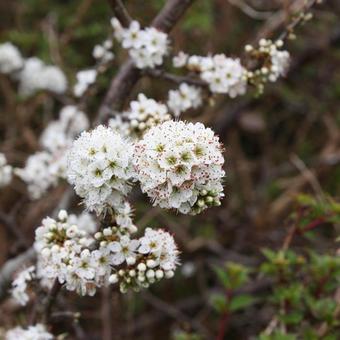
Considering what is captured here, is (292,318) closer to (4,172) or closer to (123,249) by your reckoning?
(123,249)

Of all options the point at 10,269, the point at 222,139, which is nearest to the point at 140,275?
the point at 10,269

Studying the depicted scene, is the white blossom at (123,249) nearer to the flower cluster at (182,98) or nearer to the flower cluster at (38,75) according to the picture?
the flower cluster at (182,98)

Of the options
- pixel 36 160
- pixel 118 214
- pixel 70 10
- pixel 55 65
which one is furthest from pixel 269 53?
pixel 70 10

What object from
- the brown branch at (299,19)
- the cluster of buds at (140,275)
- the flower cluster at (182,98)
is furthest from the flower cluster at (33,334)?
the brown branch at (299,19)

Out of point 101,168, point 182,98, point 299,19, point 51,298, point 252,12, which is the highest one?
point 252,12

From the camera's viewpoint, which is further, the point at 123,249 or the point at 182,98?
the point at 182,98

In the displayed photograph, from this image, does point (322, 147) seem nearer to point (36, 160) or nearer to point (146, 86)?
point (146, 86)

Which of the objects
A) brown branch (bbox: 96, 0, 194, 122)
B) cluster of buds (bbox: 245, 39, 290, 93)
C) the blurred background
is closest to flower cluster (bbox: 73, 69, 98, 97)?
brown branch (bbox: 96, 0, 194, 122)
